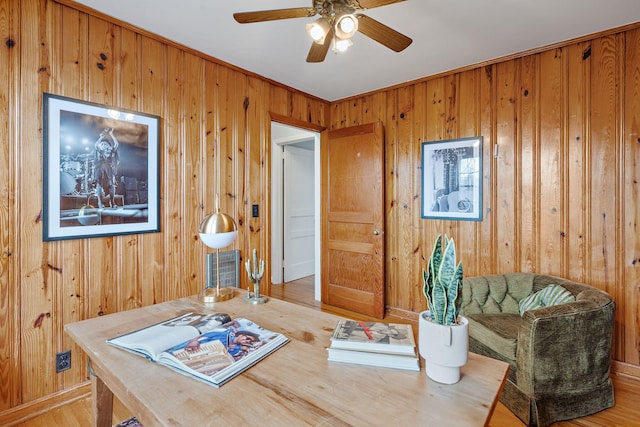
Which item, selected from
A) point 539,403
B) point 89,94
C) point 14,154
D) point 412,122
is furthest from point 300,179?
point 539,403

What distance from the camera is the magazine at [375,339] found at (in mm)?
986

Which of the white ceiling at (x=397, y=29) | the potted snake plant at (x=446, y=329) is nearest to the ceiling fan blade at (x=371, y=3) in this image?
the white ceiling at (x=397, y=29)

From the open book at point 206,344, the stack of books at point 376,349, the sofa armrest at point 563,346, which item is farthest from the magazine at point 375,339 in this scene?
the sofa armrest at point 563,346

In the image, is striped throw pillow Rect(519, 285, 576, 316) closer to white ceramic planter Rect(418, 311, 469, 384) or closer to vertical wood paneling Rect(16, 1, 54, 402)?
white ceramic planter Rect(418, 311, 469, 384)

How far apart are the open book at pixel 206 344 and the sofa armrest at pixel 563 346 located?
4.49 feet

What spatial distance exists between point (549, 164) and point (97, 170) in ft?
10.7

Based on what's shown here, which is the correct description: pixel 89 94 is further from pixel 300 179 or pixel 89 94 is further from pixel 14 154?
pixel 300 179

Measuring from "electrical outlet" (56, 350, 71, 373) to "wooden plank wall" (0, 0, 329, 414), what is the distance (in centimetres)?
3

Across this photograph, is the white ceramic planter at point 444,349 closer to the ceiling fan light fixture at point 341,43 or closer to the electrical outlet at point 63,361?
the ceiling fan light fixture at point 341,43

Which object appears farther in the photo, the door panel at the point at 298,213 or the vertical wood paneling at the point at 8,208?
the door panel at the point at 298,213

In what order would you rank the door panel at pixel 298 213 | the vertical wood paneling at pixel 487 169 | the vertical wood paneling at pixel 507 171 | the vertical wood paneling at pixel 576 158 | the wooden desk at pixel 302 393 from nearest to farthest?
the wooden desk at pixel 302 393
the vertical wood paneling at pixel 576 158
the vertical wood paneling at pixel 507 171
the vertical wood paneling at pixel 487 169
the door panel at pixel 298 213

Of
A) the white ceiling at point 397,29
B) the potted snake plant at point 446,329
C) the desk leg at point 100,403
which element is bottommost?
the desk leg at point 100,403

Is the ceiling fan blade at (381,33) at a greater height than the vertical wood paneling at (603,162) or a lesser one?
greater

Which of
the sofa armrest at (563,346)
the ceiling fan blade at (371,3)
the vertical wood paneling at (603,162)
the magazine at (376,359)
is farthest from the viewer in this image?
the vertical wood paneling at (603,162)
